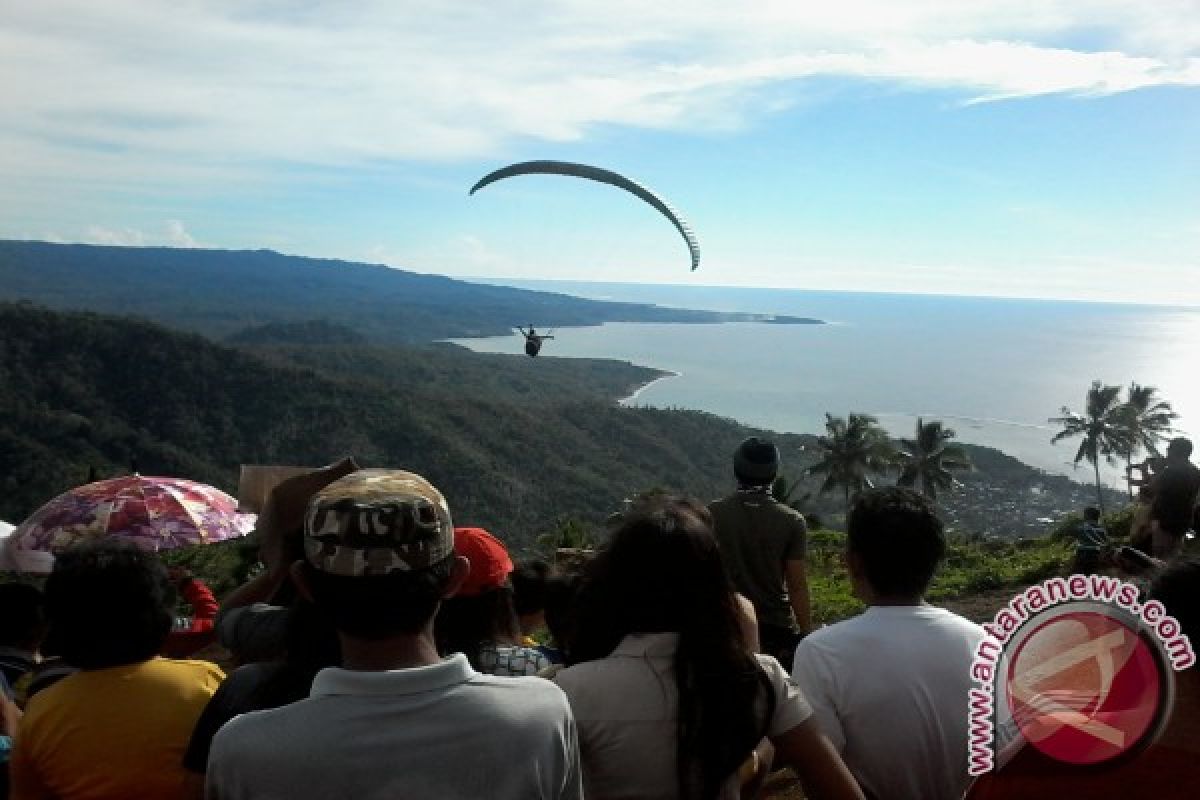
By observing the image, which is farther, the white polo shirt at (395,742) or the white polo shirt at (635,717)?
the white polo shirt at (635,717)

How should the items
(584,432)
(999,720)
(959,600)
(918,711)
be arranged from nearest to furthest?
(999,720)
(918,711)
(959,600)
(584,432)

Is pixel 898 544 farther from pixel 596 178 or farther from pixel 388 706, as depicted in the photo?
pixel 596 178

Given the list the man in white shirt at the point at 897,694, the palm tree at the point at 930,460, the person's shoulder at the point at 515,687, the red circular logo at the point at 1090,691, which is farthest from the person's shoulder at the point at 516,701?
the palm tree at the point at 930,460

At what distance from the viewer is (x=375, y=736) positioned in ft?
6.07

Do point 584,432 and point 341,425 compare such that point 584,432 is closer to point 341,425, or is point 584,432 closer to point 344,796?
point 341,425

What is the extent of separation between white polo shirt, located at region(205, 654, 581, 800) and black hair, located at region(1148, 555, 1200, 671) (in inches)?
57.7

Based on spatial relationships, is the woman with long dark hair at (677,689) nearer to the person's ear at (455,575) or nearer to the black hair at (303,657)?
the person's ear at (455,575)

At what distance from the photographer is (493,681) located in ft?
6.52

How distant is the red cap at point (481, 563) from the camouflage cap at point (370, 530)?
119 cm

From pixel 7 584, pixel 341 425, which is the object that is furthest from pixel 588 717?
pixel 341 425

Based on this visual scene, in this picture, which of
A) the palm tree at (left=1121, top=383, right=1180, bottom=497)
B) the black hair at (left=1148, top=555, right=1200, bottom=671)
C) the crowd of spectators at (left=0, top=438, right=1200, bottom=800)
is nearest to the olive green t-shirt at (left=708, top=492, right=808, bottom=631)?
the crowd of spectators at (left=0, top=438, right=1200, bottom=800)

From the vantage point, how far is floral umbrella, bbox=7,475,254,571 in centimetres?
621

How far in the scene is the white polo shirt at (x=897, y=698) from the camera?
109 inches

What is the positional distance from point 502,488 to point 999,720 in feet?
272
